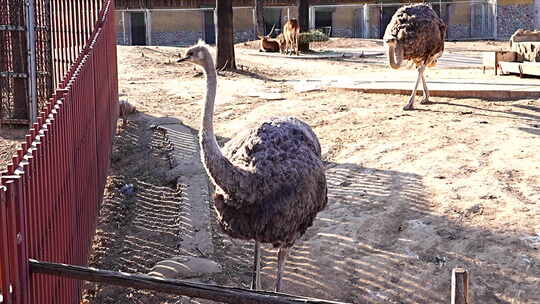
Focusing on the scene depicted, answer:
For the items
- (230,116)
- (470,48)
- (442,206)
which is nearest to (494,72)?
(230,116)

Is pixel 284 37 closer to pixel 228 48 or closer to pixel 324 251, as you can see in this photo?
pixel 228 48

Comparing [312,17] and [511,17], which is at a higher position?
[312,17]

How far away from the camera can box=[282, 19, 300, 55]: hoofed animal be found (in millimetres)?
21781

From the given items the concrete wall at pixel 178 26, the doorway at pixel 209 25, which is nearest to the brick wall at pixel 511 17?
the concrete wall at pixel 178 26

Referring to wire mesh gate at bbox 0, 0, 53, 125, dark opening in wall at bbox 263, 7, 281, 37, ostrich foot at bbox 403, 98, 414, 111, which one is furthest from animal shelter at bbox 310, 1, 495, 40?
wire mesh gate at bbox 0, 0, 53, 125

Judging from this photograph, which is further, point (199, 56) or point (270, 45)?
point (270, 45)

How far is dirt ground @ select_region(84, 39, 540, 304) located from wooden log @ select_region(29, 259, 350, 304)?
235cm

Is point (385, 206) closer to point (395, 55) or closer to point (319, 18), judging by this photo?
point (395, 55)

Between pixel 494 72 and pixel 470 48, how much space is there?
10812 mm

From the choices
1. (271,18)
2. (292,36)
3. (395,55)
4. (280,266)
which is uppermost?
(271,18)

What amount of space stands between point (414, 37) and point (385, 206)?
365 centimetres

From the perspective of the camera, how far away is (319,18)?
3431cm

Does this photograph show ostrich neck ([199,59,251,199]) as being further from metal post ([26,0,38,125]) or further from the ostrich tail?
metal post ([26,0,38,125])

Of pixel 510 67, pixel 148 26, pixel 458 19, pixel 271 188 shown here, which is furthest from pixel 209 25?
pixel 271 188
